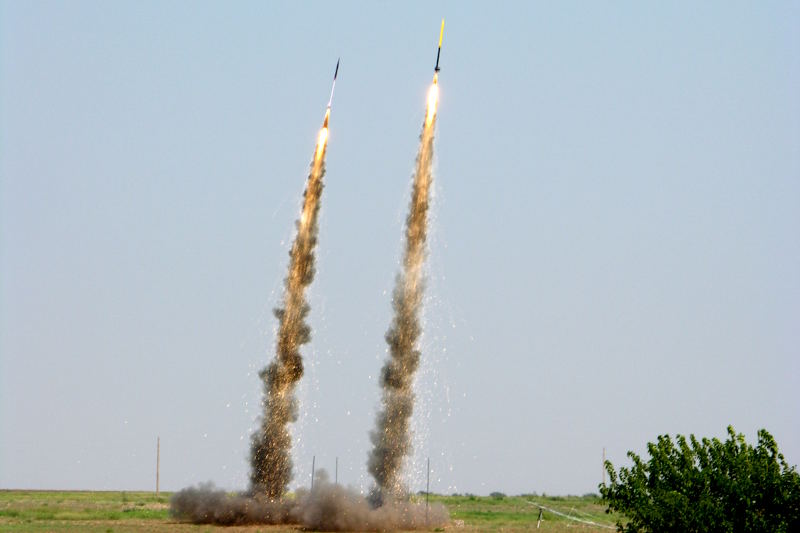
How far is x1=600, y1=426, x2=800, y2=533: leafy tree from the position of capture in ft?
204

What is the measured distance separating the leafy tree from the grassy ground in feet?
31.6

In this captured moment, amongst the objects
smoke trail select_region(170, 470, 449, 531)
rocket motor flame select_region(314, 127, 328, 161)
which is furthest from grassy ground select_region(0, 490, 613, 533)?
rocket motor flame select_region(314, 127, 328, 161)

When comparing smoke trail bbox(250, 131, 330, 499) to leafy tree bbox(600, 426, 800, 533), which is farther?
smoke trail bbox(250, 131, 330, 499)

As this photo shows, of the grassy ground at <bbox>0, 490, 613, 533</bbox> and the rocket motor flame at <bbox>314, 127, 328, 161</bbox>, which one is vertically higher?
the rocket motor flame at <bbox>314, 127, 328, 161</bbox>

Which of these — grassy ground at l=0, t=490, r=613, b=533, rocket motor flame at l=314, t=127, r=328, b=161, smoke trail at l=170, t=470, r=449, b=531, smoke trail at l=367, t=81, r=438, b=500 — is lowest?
grassy ground at l=0, t=490, r=613, b=533

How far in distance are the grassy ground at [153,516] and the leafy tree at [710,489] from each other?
963cm

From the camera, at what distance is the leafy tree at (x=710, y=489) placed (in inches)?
2446

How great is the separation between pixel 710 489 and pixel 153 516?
53251mm

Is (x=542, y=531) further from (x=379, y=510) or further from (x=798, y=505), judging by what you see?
(x=798, y=505)

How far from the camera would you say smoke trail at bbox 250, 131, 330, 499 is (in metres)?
92.4

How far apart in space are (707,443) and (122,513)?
5782 cm

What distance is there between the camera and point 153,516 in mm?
108125

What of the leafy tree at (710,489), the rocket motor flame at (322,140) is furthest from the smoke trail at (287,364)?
the leafy tree at (710,489)

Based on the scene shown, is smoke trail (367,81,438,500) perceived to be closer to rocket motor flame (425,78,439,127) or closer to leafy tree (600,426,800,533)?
rocket motor flame (425,78,439,127)
